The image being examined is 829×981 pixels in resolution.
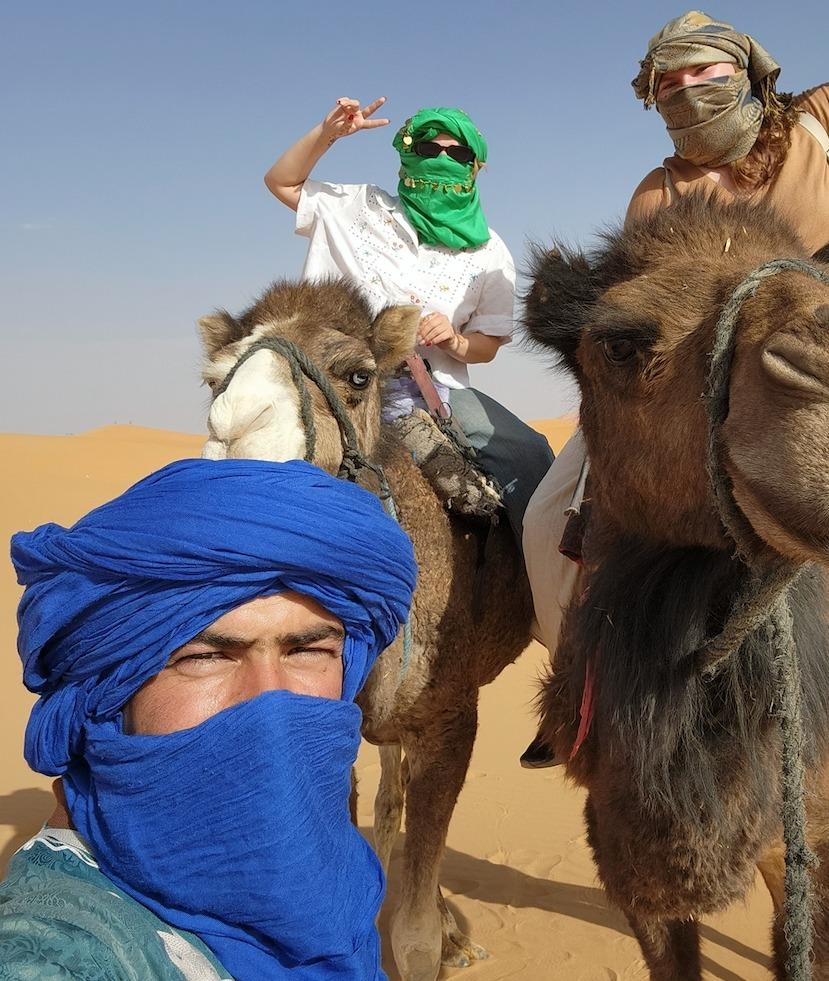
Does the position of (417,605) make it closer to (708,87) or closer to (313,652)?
(313,652)

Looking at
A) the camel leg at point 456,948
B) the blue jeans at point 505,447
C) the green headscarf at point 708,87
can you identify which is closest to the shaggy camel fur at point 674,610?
the green headscarf at point 708,87

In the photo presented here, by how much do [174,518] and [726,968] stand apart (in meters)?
4.22

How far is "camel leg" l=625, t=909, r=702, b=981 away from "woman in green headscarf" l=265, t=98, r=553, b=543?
2.03 meters

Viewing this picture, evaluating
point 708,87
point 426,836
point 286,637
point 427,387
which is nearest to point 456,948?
point 426,836

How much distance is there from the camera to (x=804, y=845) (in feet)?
7.65

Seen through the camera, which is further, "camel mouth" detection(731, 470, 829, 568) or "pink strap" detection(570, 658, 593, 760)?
"pink strap" detection(570, 658, 593, 760)

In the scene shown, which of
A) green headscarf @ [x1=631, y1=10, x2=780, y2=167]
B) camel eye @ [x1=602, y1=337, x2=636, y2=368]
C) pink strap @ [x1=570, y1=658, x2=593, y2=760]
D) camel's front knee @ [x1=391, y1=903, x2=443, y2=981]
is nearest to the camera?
camel eye @ [x1=602, y1=337, x2=636, y2=368]

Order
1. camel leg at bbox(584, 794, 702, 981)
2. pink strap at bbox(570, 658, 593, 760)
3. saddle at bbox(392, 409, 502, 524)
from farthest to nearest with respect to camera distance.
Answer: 1. saddle at bbox(392, 409, 502, 524)
2. camel leg at bbox(584, 794, 702, 981)
3. pink strap at bbox(570, 658, 593, 760)

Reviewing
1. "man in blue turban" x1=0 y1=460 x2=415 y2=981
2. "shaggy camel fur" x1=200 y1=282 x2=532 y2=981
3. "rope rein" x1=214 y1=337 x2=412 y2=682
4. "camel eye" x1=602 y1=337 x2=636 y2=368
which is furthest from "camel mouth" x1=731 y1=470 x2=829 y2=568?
"shaggy camel fur" x1=200 y1=282 x2=532 y2=981

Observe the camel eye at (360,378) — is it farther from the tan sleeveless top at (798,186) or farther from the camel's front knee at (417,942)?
the camel's front knee at (417,942)

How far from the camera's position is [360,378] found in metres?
4.03

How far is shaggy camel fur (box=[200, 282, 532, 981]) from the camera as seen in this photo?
4.02 meters

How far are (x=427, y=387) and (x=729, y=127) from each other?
1.87m

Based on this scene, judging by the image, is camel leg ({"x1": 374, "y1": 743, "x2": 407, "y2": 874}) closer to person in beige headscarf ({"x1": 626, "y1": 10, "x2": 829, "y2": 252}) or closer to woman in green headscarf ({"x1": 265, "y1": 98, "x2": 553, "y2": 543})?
woman in green headscarf ({"x1": 265, "y1": 98, "x2": 553, "y2": 543})
